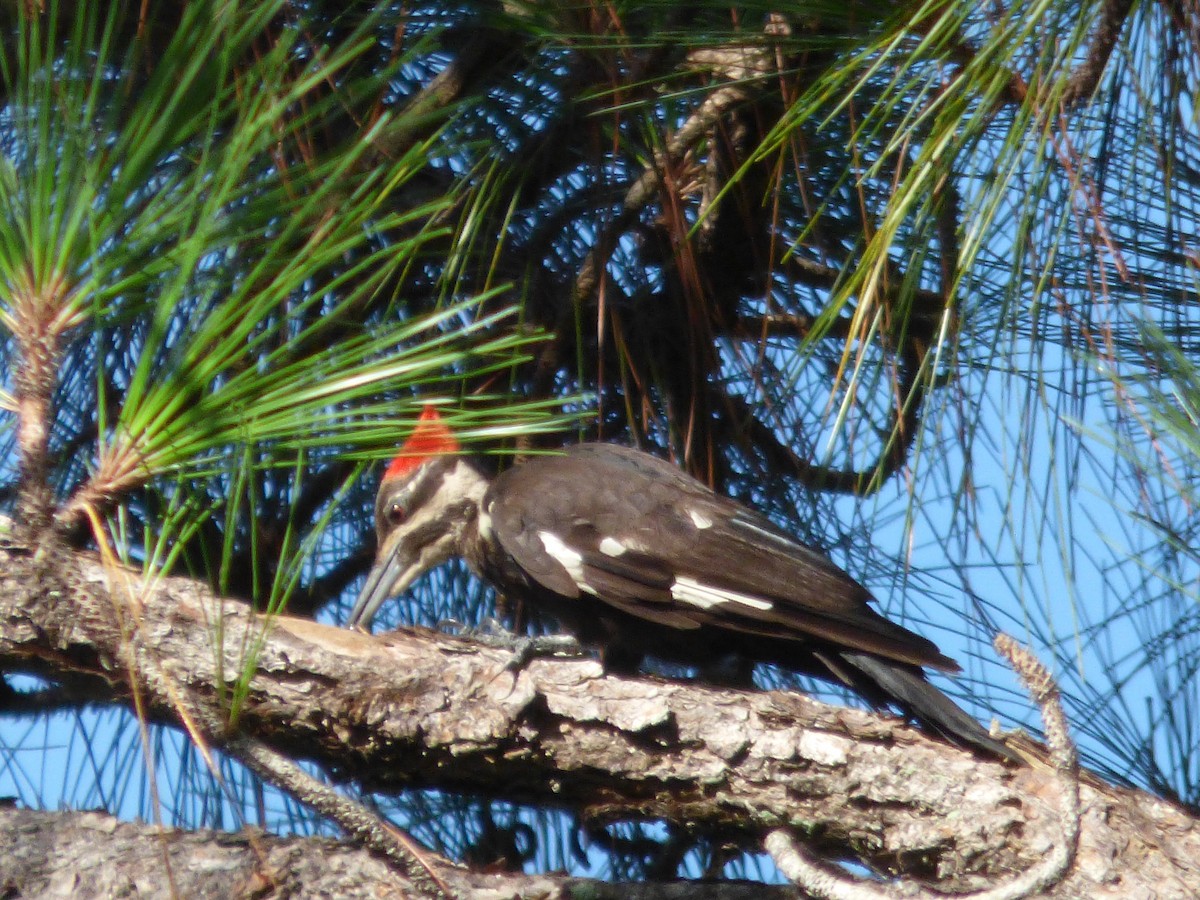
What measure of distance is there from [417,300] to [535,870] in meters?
1.10

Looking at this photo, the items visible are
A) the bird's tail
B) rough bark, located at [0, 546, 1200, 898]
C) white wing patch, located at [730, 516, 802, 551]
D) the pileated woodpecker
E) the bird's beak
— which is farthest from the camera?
the bird's beak

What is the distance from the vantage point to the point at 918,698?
7.03 feet

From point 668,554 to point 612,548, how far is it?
0.11 meters

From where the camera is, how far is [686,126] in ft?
6.84

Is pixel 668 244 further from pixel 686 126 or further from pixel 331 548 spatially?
pixel 331 548

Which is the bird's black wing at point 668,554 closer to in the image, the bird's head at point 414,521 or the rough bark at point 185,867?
the bird's head at point 414,521

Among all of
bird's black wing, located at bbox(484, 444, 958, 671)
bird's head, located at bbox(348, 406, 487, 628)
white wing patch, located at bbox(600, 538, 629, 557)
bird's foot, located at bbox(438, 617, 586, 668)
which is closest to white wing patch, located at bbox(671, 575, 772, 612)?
bird's black wing, located at bbox(484, 444, 958, 671)

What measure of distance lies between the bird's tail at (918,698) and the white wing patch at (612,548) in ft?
1.43

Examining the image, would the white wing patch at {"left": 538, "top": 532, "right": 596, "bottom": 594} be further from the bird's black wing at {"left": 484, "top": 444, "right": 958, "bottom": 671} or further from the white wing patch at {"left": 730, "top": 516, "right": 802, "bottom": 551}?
the white wing patch at {"left": 730, "top": 516, "right": 802, "bottom": 551}

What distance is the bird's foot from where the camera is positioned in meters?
2.31

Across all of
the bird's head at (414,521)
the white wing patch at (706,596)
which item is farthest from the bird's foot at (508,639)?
the white wing patch at (706,596)

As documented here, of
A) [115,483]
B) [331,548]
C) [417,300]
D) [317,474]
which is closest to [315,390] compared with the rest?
[115,483]

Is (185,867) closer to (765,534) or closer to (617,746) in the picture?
(617,746)

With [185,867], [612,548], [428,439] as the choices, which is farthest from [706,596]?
[185,867]
